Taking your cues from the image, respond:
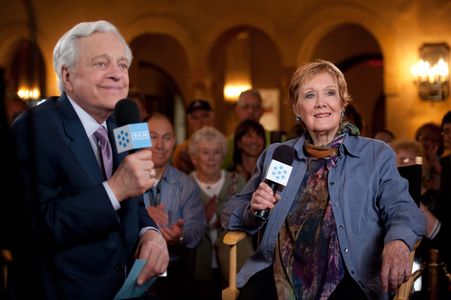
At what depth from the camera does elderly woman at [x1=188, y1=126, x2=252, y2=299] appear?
4.89m

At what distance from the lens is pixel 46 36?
10516mm

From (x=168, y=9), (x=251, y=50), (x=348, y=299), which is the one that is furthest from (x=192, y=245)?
(x=251, y=50)

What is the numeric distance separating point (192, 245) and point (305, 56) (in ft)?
19.3

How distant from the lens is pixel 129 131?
219 cm

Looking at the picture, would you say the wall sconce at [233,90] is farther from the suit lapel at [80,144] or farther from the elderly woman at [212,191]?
the suit lapel at [80,144]

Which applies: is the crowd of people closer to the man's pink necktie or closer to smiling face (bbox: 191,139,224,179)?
the man's pink necktie

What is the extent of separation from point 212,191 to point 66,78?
9.30 ft

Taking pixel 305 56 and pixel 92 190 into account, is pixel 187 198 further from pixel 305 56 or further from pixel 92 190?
pixel 305 56

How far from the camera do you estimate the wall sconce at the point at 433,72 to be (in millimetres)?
8719

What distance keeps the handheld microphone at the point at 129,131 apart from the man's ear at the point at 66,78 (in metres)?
0.26

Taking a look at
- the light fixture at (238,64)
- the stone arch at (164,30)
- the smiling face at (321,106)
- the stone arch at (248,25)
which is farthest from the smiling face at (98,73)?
the light fixture at (238,64)

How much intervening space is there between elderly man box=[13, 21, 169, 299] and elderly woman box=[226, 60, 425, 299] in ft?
1.87

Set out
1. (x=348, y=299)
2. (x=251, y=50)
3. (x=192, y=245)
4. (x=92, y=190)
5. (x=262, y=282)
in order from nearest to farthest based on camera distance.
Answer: (x=92, y=190), (x=348, y=299), (x=262, y=282), (x=192, y=245), (x=251, y=50)

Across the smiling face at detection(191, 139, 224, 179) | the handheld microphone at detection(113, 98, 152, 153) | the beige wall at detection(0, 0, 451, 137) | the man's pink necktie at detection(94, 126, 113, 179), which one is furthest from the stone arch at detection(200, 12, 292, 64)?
the handheld microphone at detection(113, 98, 152, 153)
